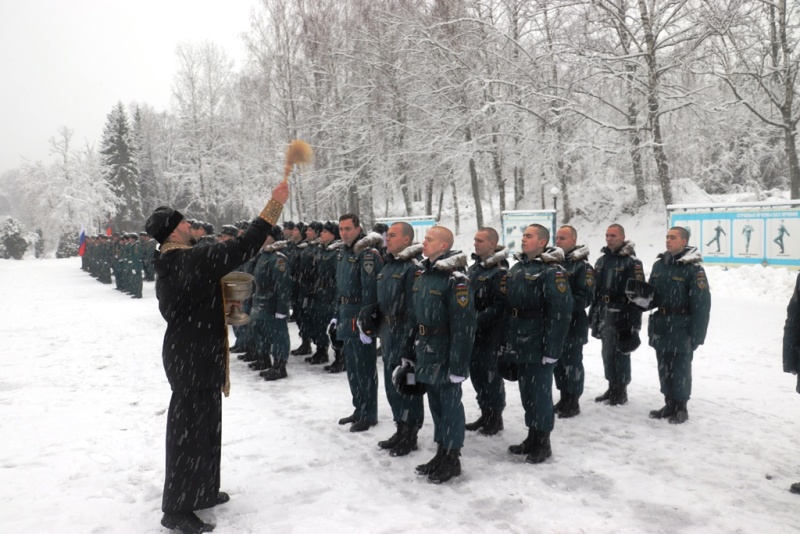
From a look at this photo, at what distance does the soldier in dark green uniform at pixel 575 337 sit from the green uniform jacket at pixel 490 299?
3.23 ft

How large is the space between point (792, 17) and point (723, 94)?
3.50 metres

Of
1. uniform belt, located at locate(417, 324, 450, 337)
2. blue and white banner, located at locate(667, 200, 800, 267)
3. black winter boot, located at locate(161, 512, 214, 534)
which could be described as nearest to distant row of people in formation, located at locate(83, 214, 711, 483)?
uniform belt, located at locate(417, 324, 450, 337)

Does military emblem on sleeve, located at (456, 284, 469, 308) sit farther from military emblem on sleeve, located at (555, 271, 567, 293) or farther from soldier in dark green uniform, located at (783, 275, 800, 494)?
soldier in dark green uniform, located at (783, 275, 800, 494)

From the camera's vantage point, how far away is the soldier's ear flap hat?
372 centimetres

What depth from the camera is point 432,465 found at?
4566mm

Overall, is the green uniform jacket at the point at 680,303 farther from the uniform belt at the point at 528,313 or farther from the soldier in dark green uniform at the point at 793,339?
the uniform belt at the point at 528,313

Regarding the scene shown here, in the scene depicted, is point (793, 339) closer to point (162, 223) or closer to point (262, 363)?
point (162, 223)

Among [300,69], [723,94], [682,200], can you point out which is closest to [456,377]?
[723,94]

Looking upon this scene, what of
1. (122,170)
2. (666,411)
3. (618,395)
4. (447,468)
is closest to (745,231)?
(618,395)

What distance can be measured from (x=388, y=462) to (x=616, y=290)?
3397 millimetres

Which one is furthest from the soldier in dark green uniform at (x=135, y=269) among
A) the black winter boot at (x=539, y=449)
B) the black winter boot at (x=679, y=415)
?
the black winter boot at (x=679, y=415)

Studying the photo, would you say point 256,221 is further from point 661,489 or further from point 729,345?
point 729,345

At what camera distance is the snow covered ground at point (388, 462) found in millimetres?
3877

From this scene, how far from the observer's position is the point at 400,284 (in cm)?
503
